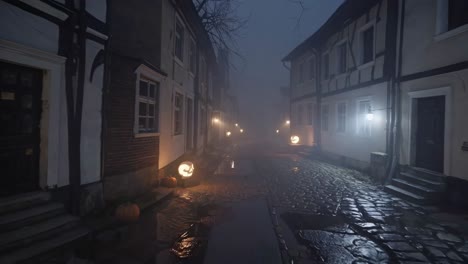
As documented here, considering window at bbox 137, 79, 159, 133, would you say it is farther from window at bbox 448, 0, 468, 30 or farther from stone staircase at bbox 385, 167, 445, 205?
window at bbox 448, 0, 468, 30

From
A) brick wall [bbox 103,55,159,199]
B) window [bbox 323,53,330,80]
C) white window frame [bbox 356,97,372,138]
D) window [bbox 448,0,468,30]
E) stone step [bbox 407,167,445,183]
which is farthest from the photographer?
window [bbox 323,53,330,80]

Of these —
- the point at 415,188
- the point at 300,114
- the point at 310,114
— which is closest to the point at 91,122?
the point at 415,188

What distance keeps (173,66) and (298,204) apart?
627cm

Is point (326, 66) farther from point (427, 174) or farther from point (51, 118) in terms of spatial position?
point (51, 118)

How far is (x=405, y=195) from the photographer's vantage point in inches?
301

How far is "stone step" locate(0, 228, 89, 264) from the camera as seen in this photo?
145 inches

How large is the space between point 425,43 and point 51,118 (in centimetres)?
977

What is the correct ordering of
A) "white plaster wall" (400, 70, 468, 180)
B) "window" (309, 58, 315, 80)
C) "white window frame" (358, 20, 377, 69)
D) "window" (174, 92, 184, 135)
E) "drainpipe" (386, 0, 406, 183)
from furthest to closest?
"window" (309, 58, 315, 80)
"white window frame" (358, 20, 377, 69)
"window" (174, 92, 184, 135)
"drainpipe" (386, 0, 406, 183)
"white plaster wall" (400, 70, 468, 180)

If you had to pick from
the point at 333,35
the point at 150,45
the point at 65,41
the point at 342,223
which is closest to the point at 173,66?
the point at 150,45

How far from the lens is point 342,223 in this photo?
5.74 metres

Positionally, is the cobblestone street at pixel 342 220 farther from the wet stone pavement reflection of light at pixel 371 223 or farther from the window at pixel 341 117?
the window at pixel 341 117

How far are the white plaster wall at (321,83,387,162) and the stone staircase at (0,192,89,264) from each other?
33.3ft

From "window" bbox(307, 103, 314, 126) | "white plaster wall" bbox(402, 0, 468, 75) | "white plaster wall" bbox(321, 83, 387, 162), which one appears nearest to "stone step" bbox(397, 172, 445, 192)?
"white plaster wall" bbox(321, 83, 387, 162)

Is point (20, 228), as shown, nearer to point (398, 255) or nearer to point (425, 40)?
point (398, 255)
